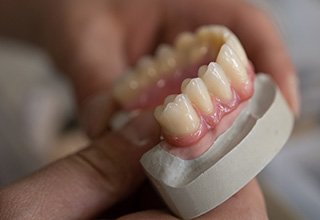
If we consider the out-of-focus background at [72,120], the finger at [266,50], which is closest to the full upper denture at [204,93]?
the finger at [266,50]

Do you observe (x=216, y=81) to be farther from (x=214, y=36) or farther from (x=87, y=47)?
(x=87, y=47)

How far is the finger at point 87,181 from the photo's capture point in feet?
2.12

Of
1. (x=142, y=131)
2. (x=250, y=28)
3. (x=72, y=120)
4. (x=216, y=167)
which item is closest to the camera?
(x=216, y=167)

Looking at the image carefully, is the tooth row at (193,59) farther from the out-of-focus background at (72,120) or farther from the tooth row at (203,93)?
the out-of-focus background at (72,120)

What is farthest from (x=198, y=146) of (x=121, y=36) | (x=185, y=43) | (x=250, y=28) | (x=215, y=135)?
(x=121, y=36)

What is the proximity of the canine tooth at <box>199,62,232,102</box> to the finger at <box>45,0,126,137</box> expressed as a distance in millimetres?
318

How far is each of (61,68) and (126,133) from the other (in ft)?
1.87

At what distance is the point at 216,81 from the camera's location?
66cm

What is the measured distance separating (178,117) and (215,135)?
5cm

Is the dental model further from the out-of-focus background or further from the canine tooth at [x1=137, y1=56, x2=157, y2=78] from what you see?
the out-of-focus background

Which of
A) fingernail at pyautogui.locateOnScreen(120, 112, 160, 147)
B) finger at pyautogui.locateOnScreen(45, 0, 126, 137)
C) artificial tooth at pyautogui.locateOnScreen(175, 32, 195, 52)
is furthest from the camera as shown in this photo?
finger at pyautogui.locateOnScreen(45, 0, 126, 137)

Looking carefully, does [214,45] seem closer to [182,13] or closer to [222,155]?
[222,155]

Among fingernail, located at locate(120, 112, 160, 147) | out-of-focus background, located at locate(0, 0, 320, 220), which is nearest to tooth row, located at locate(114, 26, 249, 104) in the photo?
fingernail, located at locate(120, 112, 160, 147)

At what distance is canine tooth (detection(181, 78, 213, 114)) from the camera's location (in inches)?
25.4
